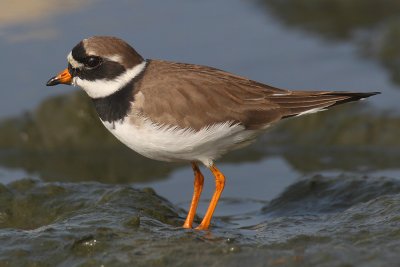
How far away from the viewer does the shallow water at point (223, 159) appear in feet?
18.3

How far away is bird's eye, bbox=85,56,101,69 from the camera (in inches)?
255

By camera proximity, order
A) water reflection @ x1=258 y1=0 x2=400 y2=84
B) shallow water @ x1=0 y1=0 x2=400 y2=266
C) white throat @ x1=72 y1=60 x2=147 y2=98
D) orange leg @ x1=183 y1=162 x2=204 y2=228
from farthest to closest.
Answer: water reflection @ x1=258 y1=0 x2=400 y2=84 → orange leg @ x1=183 y1=162 x2=204 y2=228 → white throat @ x1=72 y1=60 x2=147 y2=98 → shallow water @ x1=0 y1=0 x2=400 y2=266

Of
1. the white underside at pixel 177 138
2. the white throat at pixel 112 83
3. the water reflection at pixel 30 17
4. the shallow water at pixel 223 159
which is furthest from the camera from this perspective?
the water reflection at pixel 30 17

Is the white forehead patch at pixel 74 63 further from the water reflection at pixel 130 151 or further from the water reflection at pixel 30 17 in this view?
the water reflection at pixel 30 17

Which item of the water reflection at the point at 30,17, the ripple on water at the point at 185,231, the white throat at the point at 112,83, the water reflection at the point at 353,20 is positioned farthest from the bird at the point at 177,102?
the water reflection at the point at 30,17

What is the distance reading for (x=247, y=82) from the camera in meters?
6.63

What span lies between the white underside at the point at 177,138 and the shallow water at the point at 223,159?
0.51m

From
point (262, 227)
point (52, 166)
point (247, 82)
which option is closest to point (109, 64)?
point (247, 82)

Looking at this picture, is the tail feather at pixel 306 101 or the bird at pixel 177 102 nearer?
the bird at pixel 177 102

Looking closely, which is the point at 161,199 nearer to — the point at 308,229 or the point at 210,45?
the point at 308,229

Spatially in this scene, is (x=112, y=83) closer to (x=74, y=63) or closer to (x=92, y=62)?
(x=92, y=62)

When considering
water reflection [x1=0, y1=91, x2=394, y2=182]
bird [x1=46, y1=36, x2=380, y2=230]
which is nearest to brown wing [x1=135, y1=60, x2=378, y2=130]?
bird [x1=46, y1=36, x2=380, y2=230]

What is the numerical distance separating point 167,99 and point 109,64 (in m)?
0.57

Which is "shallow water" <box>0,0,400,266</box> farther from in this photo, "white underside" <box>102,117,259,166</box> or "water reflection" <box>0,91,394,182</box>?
"white underside" <box>102,117,259,166</box>
